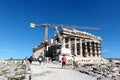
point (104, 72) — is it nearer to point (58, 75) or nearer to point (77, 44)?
point (58, 75)

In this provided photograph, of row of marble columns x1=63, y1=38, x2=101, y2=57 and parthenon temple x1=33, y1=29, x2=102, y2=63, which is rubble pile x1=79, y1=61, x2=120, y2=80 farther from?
row of marble columns x1=63, y1=38, x2=101, y2=57

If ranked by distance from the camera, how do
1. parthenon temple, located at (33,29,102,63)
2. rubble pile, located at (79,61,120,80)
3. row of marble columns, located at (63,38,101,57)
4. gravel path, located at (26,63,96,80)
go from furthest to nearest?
row of marble columns, located at (63,38,101,57) → parthenon temple, located at (33,29,102,63) → rubble pile, located at (79,61,120,80) → gravel path, located at (26,63,96,80)

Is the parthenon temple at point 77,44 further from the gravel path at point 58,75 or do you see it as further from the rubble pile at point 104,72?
the gravel path at point 58,75

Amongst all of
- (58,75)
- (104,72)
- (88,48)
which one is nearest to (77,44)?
(88,48)

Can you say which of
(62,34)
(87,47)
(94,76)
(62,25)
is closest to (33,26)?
(62,25)

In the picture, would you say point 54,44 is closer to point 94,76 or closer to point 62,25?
point 62,25

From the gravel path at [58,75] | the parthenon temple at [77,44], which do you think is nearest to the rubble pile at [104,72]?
the gravel path at [58,75]

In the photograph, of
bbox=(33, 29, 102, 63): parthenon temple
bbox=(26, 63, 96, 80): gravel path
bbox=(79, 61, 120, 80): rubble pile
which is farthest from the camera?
bbox=(33, 29, 102, 63): parthenon temple

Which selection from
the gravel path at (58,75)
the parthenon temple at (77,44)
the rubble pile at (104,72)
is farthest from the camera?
the parthenon temple at (77,44)

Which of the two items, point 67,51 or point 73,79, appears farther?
point 67,51

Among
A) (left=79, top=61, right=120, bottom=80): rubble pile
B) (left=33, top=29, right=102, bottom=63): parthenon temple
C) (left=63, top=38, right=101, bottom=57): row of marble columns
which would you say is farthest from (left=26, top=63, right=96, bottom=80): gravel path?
(left=63, top=38, right=101, bottom=57): row of marble columns

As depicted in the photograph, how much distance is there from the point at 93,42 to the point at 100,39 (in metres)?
9.94

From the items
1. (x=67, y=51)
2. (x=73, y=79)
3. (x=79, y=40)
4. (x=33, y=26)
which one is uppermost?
(x=33, y=26)

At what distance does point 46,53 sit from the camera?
360 ft
